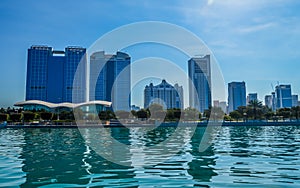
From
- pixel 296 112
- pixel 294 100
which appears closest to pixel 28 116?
pixel 296 112

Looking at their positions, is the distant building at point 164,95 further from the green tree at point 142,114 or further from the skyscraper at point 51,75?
the skyscraper at point 51,75

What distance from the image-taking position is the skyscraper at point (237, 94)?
330ft

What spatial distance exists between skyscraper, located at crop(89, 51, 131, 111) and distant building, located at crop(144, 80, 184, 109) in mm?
2563

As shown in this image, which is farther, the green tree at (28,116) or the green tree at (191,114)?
the green tree at (191,114)

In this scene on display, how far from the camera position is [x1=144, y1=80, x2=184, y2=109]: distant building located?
29.5m

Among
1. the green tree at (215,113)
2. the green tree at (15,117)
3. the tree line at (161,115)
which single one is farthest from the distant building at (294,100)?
the green tree at (15,117)

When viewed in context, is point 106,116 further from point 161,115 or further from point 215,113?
point 215,113

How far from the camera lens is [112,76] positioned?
1497 inches

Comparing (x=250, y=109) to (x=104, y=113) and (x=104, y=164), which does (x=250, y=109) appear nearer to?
(x=104, y=113)

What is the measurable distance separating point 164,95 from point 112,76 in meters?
7.80

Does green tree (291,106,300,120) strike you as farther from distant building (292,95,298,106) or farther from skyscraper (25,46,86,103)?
distant building (292,95,298,106)

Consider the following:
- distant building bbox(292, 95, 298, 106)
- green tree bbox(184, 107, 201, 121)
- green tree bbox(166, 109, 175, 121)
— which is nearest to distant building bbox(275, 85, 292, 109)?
distant building bbox(292, 95, 298, 106)

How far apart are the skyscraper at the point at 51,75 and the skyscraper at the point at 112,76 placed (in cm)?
2291

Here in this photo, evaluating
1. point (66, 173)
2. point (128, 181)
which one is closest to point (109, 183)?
point (128, 181)
